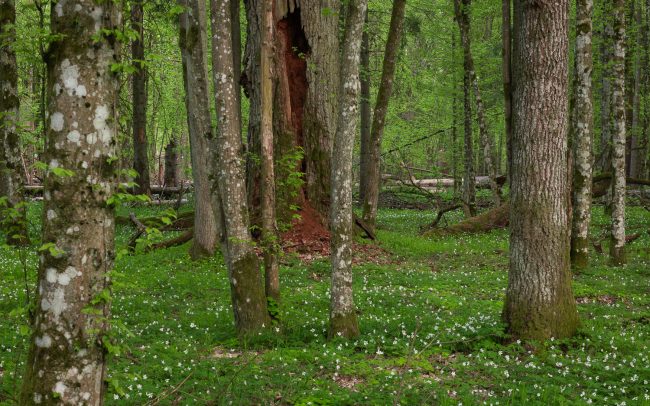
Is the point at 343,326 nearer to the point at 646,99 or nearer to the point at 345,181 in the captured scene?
the point at 345,181

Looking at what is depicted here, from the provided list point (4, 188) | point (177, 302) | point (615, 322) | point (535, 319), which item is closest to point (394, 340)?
point (535, 319)

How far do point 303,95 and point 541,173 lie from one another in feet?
31.0

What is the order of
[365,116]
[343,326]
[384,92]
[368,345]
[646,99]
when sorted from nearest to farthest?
1. [368,345]
2. [343,326]
3. [384,92]
4. [365,116]
5. [646,99]

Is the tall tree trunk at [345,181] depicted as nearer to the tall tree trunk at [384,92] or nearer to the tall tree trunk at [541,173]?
the tall tree trunk at [541,173]

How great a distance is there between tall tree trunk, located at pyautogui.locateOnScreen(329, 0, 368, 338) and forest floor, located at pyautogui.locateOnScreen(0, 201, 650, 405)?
45 cm

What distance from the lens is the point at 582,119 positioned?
42.5 feet

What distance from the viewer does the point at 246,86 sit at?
15.9 metres

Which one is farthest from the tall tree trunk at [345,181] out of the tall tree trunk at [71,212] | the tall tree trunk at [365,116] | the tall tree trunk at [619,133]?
the tall tree trunk at [365,116]

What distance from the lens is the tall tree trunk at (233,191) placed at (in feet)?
27.2

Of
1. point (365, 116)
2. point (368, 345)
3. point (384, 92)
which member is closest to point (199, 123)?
point (368, 345)

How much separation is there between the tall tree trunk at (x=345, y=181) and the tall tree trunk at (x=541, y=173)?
2482 millimetres

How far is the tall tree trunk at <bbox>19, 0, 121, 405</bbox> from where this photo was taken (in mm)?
3824

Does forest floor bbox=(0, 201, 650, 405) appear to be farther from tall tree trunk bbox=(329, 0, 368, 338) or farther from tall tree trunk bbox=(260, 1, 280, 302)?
tall tree trunk bbox=(260, 1, 280, 302)

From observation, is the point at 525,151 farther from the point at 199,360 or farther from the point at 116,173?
the point at 116,173
